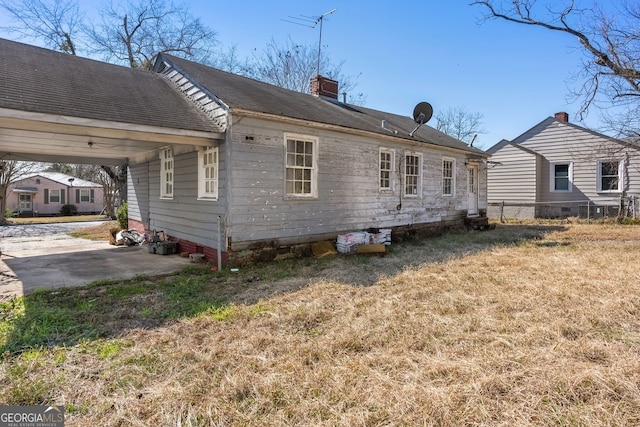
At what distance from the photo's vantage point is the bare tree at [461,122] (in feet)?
117

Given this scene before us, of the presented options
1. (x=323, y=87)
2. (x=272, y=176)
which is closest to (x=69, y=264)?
(x=272, y=176)

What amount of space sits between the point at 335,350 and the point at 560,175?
724 inches

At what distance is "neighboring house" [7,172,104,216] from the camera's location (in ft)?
99.5

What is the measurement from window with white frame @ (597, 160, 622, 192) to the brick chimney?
41.6 feet

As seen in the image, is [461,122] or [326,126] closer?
[326,126]

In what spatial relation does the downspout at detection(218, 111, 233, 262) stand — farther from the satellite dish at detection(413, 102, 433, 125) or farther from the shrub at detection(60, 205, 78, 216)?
the shrub at detection(60, 205, 78, 216)

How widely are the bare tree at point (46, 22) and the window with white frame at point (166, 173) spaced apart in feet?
47.7

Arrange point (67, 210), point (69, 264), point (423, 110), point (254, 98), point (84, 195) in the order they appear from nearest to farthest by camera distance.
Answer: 1. point (69, 264)
2. point (254, 98)
3. point (423, 110)
4. point (67, 210)
5. point (84, 195)

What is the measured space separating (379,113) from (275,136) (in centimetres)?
750

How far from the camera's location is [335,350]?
3.28 meters

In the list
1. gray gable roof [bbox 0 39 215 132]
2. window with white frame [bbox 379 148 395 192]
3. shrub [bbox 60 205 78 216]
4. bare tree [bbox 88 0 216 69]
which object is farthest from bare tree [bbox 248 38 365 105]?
shrub [bbox 60 205 78 216]

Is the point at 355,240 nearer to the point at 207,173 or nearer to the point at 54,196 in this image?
the point at 207,173

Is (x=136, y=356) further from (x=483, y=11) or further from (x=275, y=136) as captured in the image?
(x=483, y=11)

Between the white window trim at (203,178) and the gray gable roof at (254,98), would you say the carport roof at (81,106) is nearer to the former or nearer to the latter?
the gray gable roof at (254,98)
